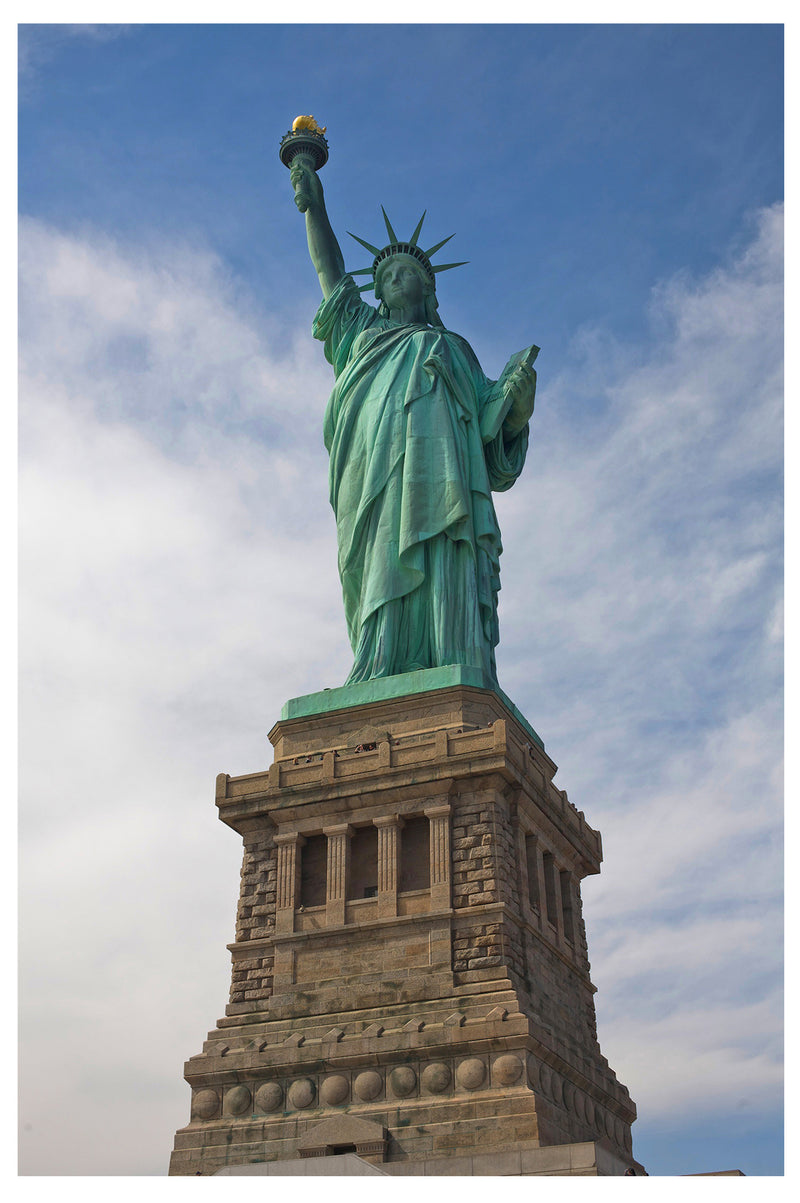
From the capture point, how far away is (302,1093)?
20438 mm

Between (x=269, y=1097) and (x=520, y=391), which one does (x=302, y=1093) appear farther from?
(x=520, y=391)

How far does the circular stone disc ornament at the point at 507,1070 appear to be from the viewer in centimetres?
1933

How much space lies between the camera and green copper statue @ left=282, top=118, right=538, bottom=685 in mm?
25672

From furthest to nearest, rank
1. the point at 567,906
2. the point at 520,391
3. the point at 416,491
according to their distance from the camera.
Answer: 1. the point at 520,391
2. the point at 416,491
3. the point at 567,906

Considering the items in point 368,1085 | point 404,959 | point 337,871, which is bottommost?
point 368,1085

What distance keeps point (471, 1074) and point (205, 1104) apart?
423 cm

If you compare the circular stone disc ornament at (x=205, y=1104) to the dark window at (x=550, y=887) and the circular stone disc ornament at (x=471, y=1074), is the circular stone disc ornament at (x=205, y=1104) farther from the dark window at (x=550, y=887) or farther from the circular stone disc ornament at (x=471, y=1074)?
the dark window at (x=550, y=887)

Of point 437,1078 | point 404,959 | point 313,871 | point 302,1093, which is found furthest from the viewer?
point 313,871

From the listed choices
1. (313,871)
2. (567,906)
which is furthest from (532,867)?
(313,871)

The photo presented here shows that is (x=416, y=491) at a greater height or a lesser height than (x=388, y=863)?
greater

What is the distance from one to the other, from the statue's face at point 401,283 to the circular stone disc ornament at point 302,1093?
647 inches

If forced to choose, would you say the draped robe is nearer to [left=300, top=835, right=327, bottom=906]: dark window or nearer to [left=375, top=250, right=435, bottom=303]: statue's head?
[left=375, top=250, right=435, bottom=303]: statue's head

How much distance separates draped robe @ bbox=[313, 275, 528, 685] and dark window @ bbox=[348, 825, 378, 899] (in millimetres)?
3162

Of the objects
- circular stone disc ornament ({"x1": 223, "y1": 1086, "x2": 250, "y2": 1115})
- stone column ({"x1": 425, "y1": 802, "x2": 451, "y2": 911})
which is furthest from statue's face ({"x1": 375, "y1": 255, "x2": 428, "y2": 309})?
circular stone disc ornament ({"x1": 223, "y1": 1086, "x2": 250, "y2": 1115})
